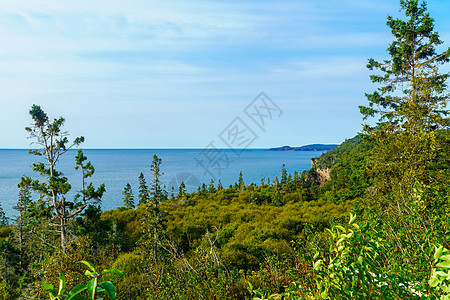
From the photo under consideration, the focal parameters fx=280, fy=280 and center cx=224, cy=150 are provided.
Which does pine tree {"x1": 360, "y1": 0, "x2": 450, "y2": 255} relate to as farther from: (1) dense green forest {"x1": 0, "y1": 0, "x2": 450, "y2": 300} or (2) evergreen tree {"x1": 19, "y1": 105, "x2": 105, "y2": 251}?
(2) evergreen tree {"x1": 19, "y1": 105, "x2": 105, "y2": 251}

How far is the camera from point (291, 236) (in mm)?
21953

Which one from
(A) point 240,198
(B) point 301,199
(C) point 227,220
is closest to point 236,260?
(C) point 227,220

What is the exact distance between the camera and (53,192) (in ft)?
57.3

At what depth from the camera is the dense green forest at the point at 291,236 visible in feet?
6.39

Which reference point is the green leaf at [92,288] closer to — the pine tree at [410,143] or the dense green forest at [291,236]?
the dense green forest at [291,236]

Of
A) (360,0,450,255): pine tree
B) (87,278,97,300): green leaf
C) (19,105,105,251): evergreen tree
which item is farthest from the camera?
(19,105,105,251): evergreen tree

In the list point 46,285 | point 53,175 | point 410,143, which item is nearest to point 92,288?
point 46,285

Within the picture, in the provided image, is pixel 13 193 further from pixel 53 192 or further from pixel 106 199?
pixel 53 192

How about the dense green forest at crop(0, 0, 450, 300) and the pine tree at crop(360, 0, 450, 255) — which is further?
the pine tree at crop(360, 0, 450, 255)

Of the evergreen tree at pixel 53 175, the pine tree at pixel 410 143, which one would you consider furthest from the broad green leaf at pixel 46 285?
the evergreen tree at pixel 53 175

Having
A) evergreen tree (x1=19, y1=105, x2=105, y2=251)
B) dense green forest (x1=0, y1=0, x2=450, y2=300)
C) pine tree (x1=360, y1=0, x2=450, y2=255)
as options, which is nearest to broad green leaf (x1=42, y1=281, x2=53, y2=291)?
dense green forest (x1=0, y1=0, x2=450, y2=300)

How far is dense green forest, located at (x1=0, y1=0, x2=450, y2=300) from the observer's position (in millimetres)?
1947

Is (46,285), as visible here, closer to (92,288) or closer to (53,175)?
(92,288)

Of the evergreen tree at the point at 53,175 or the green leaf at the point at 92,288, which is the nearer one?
the green leaf at the point at 92,288
